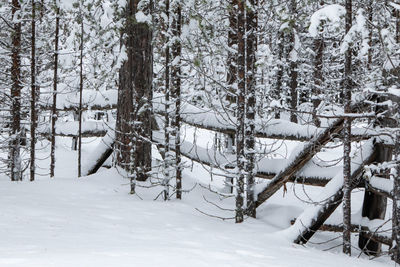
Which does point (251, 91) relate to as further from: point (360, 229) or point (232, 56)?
point (360, 229)

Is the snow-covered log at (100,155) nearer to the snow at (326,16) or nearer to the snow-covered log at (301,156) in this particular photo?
the snow-covered log at (301,156)

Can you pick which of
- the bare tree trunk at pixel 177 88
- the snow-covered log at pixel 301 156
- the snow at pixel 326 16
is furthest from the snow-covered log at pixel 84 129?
the snow at pixel 326 16

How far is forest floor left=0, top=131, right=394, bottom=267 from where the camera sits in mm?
4125

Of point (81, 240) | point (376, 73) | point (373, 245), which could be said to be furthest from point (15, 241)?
point (373, 245)

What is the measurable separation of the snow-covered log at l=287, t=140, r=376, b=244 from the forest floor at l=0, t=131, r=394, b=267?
10.5 inches

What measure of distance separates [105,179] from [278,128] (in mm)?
3981

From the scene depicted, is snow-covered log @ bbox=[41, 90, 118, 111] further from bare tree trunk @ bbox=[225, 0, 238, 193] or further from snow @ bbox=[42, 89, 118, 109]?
bare tree trunk @ bbox=[225, 0, 238, 193]

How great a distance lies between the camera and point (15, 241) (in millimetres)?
4527

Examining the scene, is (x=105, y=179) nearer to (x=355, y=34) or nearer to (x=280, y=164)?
(x=280, y=164)

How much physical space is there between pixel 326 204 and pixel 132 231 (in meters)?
3.11

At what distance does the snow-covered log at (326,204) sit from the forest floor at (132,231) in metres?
0.27

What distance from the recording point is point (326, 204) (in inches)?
260

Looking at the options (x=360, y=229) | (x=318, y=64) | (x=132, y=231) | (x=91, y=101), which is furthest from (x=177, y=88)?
(x=318, y=64)

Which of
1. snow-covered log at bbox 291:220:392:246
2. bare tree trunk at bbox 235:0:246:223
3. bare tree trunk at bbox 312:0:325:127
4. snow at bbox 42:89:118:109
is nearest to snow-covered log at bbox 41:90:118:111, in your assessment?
snow at bbox 42:89:118:109
